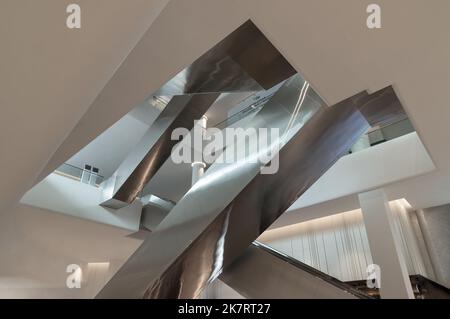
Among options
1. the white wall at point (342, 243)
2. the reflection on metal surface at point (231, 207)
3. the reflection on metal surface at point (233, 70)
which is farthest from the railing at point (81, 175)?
the white wall at point (342, 243)

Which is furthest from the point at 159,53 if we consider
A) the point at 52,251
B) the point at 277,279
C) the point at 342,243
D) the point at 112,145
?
the point at 112,145

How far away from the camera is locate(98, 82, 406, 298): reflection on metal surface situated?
61.2 inches

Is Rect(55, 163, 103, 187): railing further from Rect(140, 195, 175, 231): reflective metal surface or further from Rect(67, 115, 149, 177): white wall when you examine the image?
Rect(67, 115, 149, 177): white wall

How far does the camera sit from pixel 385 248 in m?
3.58

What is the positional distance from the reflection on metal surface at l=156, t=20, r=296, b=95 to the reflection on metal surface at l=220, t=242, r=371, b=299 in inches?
44.0

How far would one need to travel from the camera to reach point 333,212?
456 cm

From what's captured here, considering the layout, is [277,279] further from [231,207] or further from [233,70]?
[233,70]

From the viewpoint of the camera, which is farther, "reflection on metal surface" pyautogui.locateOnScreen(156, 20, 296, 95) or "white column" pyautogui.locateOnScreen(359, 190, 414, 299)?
"white column" pyautogui.locateOnScreen(359, 190, 414, 299)

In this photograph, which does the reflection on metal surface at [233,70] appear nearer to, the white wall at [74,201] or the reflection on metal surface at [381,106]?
the reflection on metal surface at [381,106]

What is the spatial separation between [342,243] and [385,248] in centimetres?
115

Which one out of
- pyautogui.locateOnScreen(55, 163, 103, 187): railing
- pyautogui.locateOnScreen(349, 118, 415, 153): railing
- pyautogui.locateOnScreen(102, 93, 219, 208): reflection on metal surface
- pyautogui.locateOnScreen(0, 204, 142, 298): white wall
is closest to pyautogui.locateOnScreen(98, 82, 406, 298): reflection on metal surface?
pyautogui.locateOnScreen(102, 93, 219, 208): reflection on metal surface
